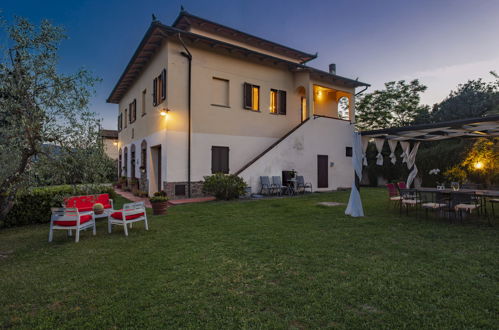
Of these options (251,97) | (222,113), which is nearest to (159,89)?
(222,113)

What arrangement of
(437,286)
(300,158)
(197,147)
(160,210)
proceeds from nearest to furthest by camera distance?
(437,286) < (160,210) < (197,147) < (300,158)

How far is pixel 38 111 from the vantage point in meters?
3.86

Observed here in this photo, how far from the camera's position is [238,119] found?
12.2 metres

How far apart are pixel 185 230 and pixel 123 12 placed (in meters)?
16.9

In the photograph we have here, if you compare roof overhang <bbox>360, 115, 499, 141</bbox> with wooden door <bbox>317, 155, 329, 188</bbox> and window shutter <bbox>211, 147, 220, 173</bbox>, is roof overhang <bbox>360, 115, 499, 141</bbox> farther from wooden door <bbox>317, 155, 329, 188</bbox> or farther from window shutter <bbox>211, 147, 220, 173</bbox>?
window shutter <bbox>211, 147, 220, 173</bbox>

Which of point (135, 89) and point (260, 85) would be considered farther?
point (135, 89)

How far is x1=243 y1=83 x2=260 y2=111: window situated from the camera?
486 inches

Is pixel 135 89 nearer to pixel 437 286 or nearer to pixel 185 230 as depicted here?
pixel 185 230

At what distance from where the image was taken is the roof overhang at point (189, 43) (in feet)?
33.4

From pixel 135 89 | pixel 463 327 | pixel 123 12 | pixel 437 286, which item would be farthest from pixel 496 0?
pixel 123 12

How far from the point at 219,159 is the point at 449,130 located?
332 inches

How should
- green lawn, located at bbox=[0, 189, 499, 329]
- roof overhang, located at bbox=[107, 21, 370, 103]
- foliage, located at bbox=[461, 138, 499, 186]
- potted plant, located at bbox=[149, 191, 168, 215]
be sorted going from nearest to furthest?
green lawn, located at bbox=[0, 189, 499, 329] < potted plant, located at bbox=[149, 191, 168, 215] < foliage, located at bbox=[461, 138, 499, 186] < roof overhang, located at bbox=[107, 21, 370, 103]

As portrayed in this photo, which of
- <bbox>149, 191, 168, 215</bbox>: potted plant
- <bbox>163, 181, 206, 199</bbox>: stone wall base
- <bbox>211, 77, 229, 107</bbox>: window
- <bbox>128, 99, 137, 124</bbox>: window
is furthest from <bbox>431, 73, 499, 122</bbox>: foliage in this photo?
<bbox>128, 99, 137, 124</bbox>: window

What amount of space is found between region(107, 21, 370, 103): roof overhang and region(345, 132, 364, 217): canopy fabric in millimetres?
6819
